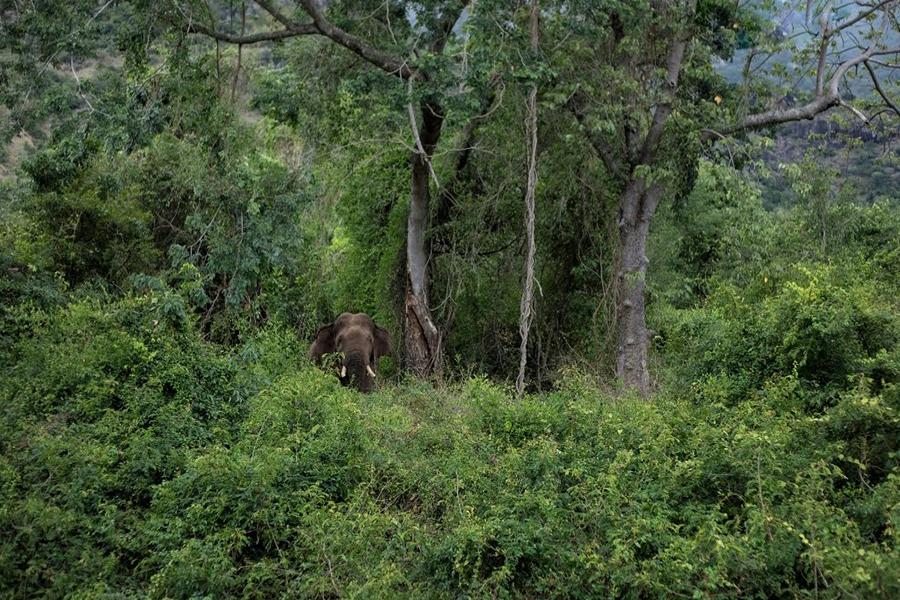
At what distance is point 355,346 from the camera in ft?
49.4

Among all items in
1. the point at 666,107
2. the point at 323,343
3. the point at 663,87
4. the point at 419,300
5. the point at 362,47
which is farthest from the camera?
the point at 419,300

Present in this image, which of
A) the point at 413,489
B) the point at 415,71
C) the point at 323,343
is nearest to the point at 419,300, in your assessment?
the point at 323,343

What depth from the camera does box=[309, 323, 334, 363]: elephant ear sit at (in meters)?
15.9

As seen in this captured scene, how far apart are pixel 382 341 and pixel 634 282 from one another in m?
4.44

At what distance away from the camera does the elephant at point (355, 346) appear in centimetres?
1470

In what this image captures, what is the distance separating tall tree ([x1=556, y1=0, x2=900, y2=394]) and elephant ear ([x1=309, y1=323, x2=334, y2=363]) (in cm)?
496

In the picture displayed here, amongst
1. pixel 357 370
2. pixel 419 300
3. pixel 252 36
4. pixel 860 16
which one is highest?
pixel 860 16

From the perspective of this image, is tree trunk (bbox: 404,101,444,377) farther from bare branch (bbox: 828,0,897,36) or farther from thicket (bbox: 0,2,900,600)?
bare branch (bbox: 828,0,897,36)

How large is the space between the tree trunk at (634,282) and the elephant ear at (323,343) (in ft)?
16.3

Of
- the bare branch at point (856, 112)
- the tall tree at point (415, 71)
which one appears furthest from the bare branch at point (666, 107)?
the tall tree at point (415, 71)

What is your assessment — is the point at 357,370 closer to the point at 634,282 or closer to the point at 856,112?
the point at 634,282

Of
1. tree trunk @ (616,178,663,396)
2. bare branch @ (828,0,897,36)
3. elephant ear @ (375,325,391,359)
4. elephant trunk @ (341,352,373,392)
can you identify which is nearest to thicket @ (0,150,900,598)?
tree trunk @ (616,178,663,396)

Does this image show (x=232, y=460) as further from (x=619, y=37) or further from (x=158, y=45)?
(x=619, y=37)

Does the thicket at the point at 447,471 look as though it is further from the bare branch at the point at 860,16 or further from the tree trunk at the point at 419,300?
the tree trunk at the point at 419,300
